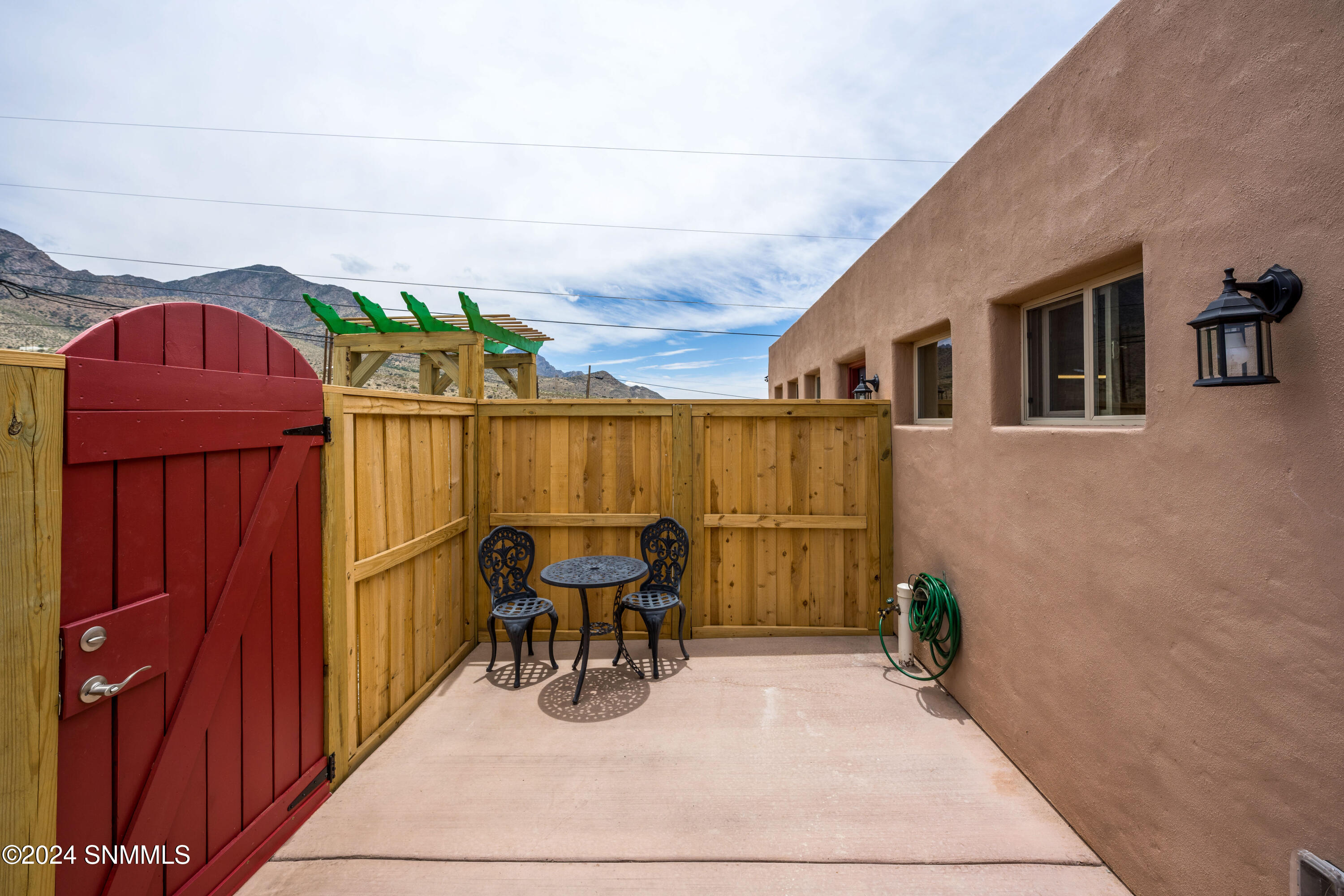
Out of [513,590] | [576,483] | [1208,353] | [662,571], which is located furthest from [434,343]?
[1208,353]

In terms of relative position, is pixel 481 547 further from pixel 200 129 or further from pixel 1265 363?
pixel 200 129

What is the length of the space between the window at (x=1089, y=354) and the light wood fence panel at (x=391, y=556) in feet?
11.6

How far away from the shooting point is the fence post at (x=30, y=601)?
121 centimetres

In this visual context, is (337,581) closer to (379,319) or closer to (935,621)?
(935,621)

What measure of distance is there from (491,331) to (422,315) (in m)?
0.83

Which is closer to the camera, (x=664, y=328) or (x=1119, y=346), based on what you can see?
(x=1119, y=346)

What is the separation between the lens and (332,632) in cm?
243

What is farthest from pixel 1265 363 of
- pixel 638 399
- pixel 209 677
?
pixel 209 677

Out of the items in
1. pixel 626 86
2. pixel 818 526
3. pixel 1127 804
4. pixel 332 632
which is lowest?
pixel 1127 804

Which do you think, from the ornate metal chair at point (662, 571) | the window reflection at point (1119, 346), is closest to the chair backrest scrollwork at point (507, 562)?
the ornate metal chair at point (662, 571)

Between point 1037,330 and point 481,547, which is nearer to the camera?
point 1037,330

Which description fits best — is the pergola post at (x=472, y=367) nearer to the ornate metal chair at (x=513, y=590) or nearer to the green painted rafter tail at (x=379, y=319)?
the green painted rafter tail at (x=379, y=319)

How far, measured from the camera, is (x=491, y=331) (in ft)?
19.4

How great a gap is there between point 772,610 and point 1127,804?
2441 mm
